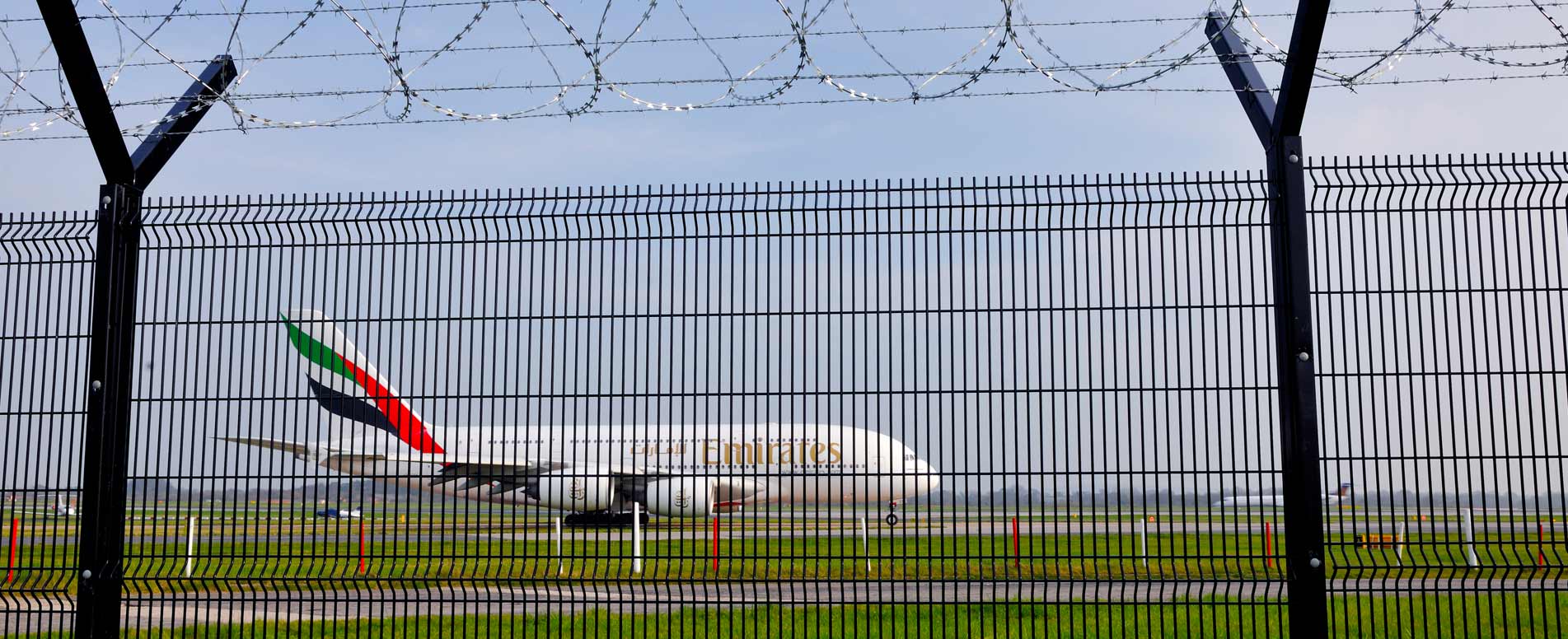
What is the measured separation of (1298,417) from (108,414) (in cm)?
647

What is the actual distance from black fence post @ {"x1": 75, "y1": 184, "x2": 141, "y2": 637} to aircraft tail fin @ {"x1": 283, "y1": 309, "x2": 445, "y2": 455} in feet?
3.32

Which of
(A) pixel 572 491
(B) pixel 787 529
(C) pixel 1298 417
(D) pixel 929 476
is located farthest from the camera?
(B) pixel 787 529

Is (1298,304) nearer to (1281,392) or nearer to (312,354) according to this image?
(1281,392)

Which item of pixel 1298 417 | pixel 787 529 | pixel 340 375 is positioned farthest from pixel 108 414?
pixel 787 529

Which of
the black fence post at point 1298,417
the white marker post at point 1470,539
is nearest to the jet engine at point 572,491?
the black fence post at point 1298,417

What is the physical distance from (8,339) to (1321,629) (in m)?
7.58

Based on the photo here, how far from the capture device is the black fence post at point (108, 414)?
22.7ft

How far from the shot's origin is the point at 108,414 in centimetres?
707

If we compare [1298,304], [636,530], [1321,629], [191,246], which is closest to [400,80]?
[191,246]

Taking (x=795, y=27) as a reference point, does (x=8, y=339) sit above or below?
below

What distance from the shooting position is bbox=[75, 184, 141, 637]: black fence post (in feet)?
22.7

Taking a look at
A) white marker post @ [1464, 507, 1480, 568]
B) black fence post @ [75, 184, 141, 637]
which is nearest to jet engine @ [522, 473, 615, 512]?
black fence post @ [75, 184, 141, 637]

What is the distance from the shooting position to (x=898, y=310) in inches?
260

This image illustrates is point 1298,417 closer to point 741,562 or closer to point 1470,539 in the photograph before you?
point 1470,539
